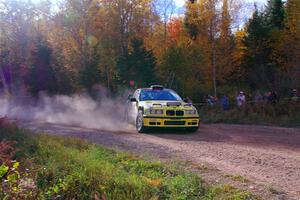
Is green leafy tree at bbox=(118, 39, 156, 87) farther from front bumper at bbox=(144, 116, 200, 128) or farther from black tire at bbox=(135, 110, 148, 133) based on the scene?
front bumper at bbox=(144, 116, 200, 128)

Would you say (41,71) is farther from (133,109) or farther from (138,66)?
(133,109)

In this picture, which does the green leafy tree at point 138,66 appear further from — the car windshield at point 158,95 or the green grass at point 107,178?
the green grass at point 107,178

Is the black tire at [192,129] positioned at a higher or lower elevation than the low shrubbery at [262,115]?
lower

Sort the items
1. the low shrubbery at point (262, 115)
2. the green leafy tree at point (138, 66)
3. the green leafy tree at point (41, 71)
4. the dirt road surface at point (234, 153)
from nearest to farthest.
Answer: the dirt road surface at point (234, 153) → the low shrubbery at point (262, 115) → the green leafy tree at point (138, 66) → the green leafy tree at point (41, 71)

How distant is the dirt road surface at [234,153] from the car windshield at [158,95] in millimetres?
1636

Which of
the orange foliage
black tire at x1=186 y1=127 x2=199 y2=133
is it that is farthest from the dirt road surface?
the orange foliage

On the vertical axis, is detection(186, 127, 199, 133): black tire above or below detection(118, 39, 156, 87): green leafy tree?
below

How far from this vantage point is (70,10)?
39.3 meters

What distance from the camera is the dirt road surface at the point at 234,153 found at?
7.49 m

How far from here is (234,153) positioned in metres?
10.4

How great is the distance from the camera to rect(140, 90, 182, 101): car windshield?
1638 centimetres

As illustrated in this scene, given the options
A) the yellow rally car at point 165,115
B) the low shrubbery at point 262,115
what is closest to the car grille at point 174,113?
the yellow rally car at point 165,115

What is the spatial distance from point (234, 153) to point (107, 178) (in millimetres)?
3819

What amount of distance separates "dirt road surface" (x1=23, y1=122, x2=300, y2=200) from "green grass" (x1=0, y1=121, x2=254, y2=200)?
0.55 metres
